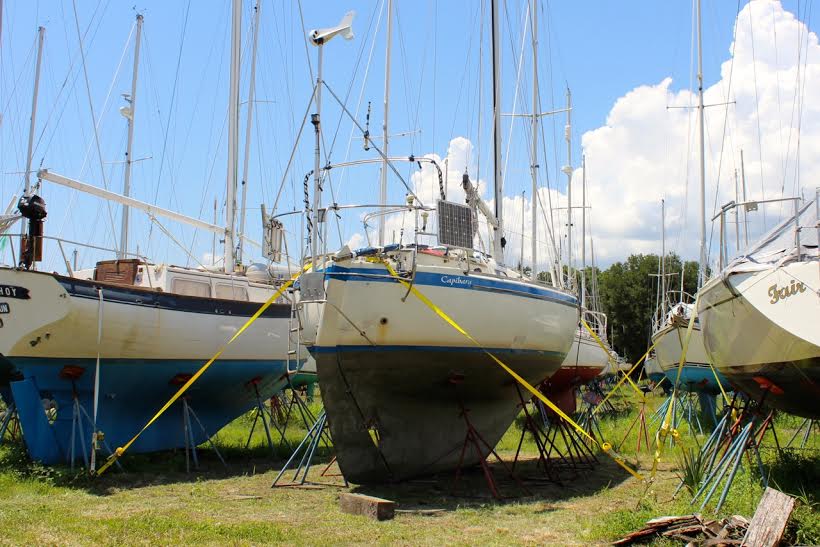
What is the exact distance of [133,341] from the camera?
13258 mm

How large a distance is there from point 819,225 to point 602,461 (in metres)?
8.25

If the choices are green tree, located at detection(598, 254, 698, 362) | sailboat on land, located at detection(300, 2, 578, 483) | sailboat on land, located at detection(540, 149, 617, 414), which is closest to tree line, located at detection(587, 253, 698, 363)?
green tree, located at detection(598, 254, 698, 362)

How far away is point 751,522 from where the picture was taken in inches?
264

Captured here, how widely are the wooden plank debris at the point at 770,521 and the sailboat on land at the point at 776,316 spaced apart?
1.55 metres

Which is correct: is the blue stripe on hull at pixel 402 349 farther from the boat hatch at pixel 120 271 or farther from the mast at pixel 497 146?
the boat hatch at pixel 120 271

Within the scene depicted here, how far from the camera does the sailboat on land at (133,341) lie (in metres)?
12.2

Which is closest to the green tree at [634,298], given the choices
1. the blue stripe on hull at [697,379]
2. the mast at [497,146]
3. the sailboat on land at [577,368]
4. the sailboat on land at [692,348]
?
the sailboat on land at [577,368]

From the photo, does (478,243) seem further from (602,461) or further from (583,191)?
(583,191)

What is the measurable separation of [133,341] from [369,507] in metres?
6.29

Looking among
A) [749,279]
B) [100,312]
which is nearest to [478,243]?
[749,279]

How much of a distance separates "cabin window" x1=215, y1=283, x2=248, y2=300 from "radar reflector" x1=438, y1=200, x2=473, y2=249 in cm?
627

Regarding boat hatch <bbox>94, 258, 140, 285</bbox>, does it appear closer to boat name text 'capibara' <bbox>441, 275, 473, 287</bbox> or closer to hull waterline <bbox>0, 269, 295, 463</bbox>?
hull waterline <bbox>0, 269, 295, 463</bbox>

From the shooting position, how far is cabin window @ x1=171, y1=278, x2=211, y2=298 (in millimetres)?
14656

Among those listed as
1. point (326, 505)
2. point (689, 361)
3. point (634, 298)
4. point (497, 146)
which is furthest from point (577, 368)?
point (634, 298)
